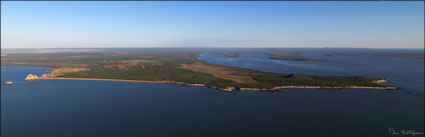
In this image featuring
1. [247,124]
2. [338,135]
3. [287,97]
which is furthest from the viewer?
[287,97]

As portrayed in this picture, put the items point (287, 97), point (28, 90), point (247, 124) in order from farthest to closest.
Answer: point (28, 90) → point (287, 97) → point (247, 124)

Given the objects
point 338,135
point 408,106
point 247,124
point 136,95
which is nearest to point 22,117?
point 136,95

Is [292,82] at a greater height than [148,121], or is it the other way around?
[292,82]

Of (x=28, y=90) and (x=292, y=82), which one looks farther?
(x=292, y=82)

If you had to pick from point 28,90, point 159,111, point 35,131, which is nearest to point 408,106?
point 159,111

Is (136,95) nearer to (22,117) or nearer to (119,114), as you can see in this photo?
(119,114)

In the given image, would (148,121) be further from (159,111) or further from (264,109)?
(264,109)
